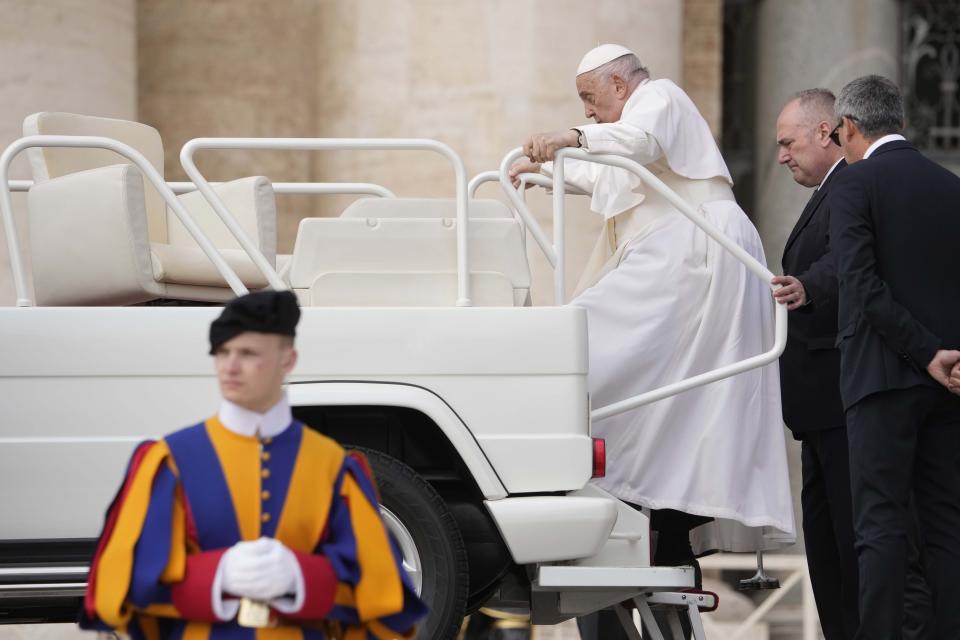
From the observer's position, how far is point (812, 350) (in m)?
6.21

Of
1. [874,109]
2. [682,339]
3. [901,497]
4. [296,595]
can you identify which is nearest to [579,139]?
[682,339]

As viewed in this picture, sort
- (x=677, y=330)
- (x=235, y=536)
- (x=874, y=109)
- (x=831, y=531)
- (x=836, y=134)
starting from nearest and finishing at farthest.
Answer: (x=235, y=536)
(x=874, y=109)
(x=677, y=330)
(x=836, y=134)
(x=831, y=531)

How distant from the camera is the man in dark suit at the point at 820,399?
5977 millimetres

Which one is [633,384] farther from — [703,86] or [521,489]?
[703,86]

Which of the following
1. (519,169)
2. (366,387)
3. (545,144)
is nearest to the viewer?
(366,387)

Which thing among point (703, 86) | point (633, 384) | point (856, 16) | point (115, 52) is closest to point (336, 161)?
point (115, 52)

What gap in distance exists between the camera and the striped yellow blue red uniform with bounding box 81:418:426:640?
326 centimetres

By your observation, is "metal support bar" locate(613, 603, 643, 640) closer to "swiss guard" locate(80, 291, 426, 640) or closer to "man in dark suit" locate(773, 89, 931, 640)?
"man in dark suit" locate(773, 89, 931, 640)

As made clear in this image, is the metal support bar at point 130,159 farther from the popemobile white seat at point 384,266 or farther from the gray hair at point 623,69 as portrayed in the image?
the gray hair at point 623,69

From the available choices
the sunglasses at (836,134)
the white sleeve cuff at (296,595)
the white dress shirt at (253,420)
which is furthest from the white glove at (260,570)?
the sunglasses at (836,134)

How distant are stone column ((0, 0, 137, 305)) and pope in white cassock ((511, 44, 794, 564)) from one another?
585 centimetres

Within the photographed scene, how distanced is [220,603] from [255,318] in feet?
1.93

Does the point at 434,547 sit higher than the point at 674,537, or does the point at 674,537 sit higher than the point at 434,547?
the point at 434,547

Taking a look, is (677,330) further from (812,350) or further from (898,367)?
(898,367)
